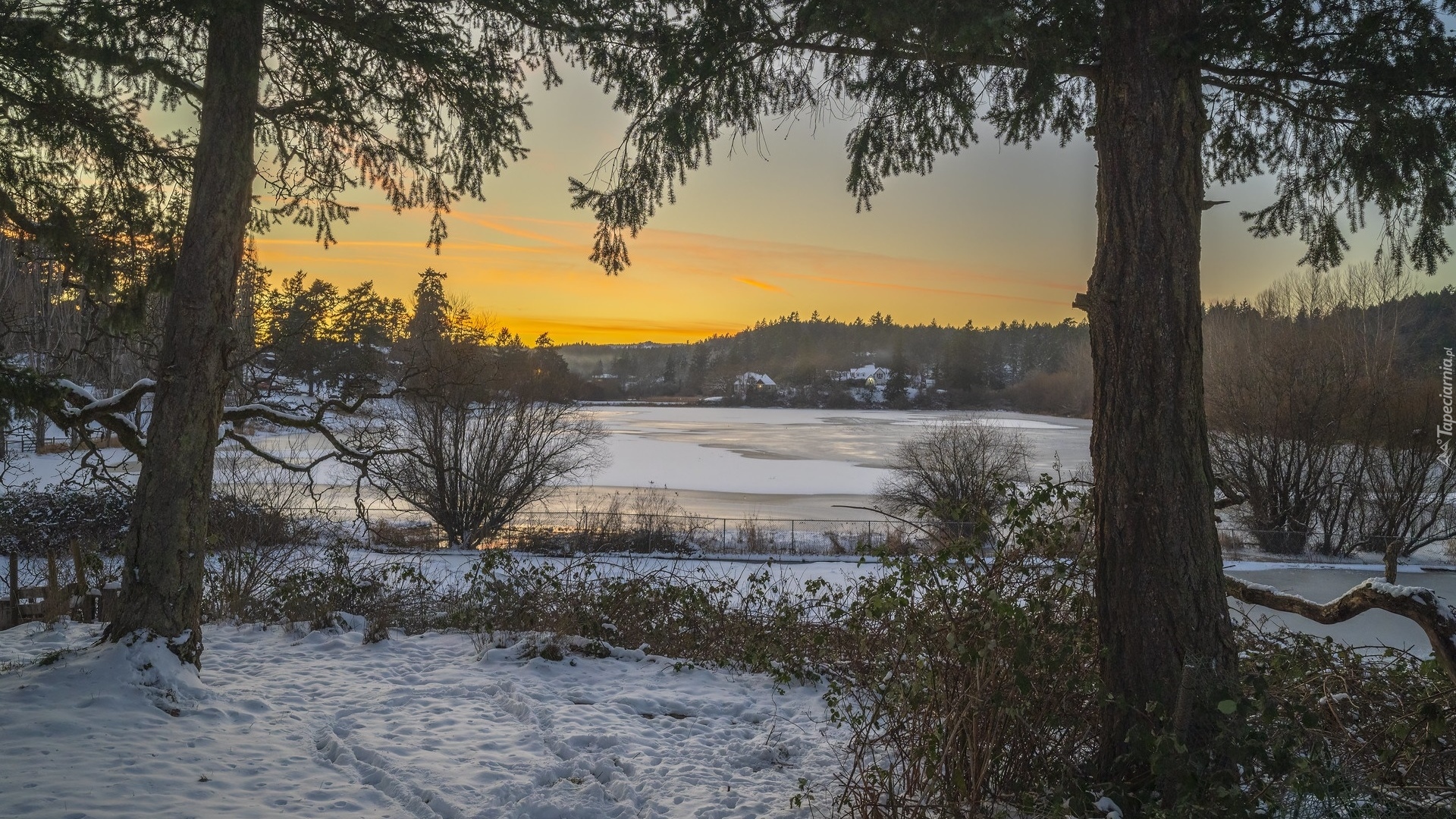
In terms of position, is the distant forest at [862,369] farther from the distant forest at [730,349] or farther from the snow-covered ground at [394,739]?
the snow-covered ground at [394,739]

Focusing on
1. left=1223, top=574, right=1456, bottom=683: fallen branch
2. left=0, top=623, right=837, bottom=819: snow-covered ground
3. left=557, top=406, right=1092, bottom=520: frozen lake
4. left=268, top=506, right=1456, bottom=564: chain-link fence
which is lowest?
left=268, top=506, right=1456, bottom=564: chain-link fence

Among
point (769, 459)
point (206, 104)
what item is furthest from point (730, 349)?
point (206, 104)

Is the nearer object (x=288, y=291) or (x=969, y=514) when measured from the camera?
(x=969, y=514)

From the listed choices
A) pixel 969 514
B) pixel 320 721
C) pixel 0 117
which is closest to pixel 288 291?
pixel 0 117

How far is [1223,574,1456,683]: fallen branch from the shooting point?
340 cm

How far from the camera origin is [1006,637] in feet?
11.2

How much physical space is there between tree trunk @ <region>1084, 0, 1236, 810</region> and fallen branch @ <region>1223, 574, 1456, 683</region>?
43 centimetres

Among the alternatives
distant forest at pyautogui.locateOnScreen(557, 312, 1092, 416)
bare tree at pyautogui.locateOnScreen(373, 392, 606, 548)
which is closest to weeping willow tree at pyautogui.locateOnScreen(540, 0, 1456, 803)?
bare tree at pyautogui.locateOnScreen(373, 392, 606, 548)

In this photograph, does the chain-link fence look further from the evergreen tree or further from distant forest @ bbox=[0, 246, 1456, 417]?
the evergreen tree

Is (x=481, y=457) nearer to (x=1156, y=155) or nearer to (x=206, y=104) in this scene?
(x=206, y=104)

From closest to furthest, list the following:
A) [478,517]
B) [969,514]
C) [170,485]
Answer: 1. [969,514]
2. [170,485]
3. [478,517]

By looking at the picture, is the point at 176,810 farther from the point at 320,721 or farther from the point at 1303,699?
the point at 1303,699

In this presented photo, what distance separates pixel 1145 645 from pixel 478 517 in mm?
20223

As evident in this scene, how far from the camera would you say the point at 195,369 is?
5.48 m
